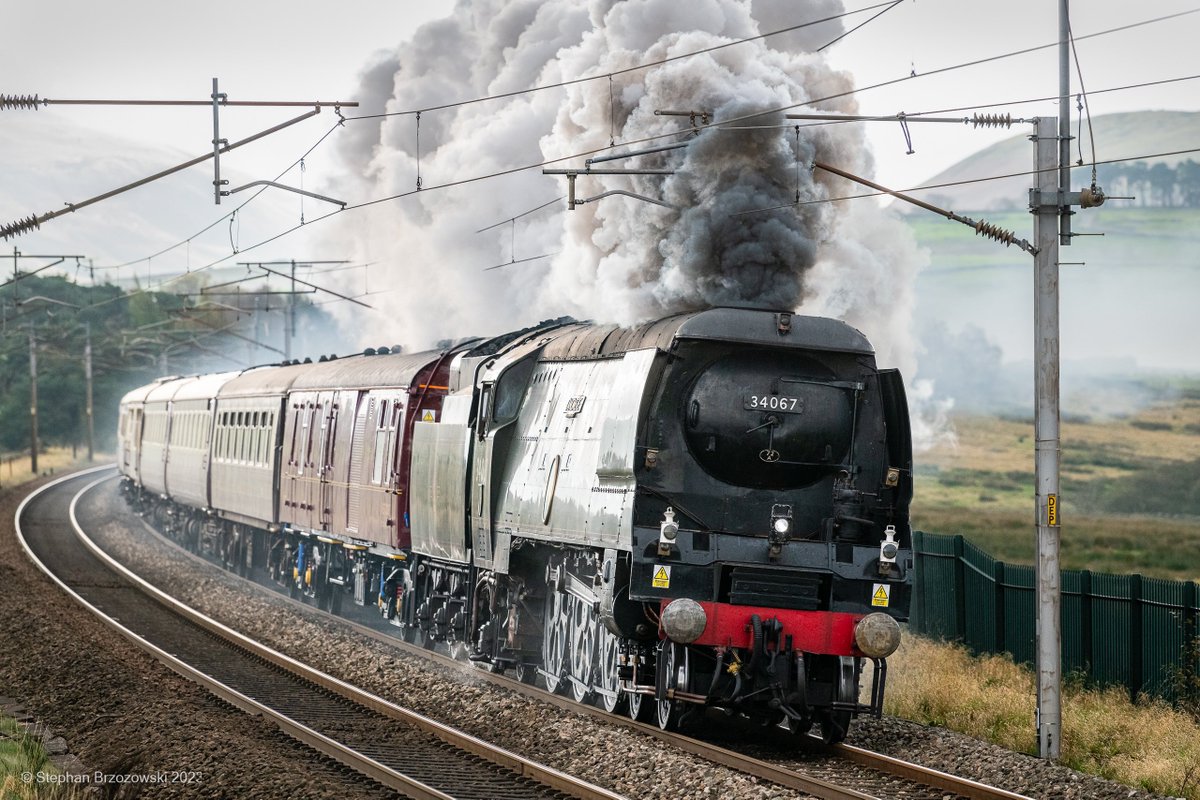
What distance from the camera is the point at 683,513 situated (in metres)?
13.9

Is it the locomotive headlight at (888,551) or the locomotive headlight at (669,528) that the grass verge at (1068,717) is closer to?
the locomotive headlight at (888,551)

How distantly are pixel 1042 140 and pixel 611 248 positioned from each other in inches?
733

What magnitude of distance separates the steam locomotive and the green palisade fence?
2.84 metres

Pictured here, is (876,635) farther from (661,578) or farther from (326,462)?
(326,462)

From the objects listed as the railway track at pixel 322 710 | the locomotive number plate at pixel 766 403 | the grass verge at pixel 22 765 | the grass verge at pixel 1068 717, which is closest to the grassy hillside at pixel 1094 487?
the grass verge at pixel 1068 717

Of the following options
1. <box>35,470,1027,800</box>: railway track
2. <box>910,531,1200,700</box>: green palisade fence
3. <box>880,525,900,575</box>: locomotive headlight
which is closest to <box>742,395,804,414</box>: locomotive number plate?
<box>880,525,900,575</box>: locomotive headlight

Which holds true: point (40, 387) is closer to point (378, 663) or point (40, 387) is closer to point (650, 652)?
point (378, 663)

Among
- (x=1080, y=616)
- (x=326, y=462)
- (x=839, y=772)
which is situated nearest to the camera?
(x=839, y=772)

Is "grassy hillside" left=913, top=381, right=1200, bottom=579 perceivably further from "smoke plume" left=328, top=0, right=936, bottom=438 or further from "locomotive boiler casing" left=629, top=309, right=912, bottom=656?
"locomotive boiler casing" left=629, top=309, right=912, bottom=656

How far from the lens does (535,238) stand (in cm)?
5459

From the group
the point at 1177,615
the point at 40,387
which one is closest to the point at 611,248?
the point at 1177,615

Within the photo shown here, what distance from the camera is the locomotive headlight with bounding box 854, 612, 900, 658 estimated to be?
1351cm

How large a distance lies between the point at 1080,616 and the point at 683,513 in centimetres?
676

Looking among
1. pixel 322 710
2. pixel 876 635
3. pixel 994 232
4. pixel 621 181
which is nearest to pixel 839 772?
pixel 876 635
